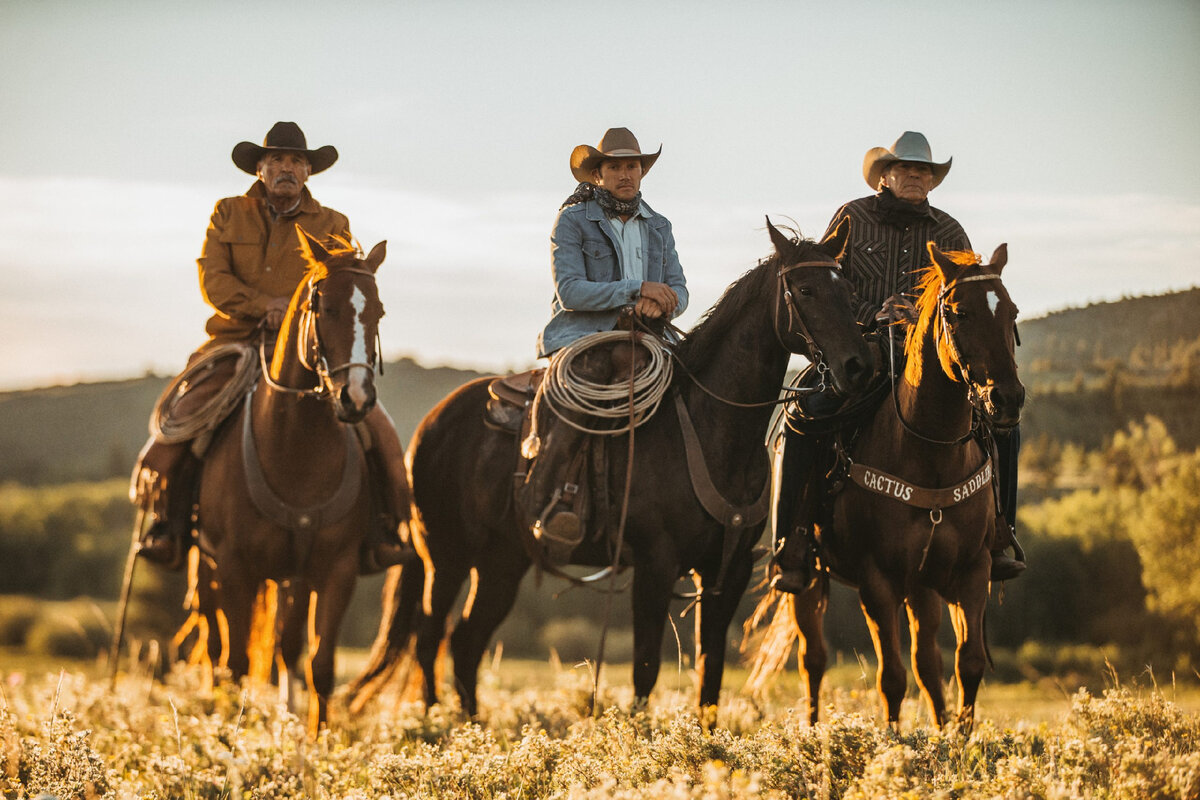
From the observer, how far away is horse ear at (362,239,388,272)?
722 cm

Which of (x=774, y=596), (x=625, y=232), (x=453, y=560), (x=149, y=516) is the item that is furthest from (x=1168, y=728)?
(x=149, y=516)

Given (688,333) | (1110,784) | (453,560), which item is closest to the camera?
(1110,784)

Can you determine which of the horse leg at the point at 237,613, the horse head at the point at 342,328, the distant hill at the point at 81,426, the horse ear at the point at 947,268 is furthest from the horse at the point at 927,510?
the distant hill at the point at 81,426

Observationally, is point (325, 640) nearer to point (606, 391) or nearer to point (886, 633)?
point (606, 391)

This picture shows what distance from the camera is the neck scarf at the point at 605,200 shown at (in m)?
7.68

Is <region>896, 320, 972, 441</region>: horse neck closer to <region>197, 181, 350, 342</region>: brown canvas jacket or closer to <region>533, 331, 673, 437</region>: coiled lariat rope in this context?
<region>533, 331, 673, 437</region>: coiled lariat rope

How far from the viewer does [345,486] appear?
7.58m

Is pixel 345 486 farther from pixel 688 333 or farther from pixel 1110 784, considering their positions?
pixel 1110 784

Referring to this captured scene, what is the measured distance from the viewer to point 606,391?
7129mm

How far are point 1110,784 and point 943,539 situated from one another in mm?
1857

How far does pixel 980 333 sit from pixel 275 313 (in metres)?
4.34

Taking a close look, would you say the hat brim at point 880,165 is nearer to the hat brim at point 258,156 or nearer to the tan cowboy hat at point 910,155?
the tan cowboy hat at point 910,155

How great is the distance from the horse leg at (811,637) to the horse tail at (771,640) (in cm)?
26

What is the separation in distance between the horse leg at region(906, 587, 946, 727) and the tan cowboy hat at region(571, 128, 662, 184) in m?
3.10
